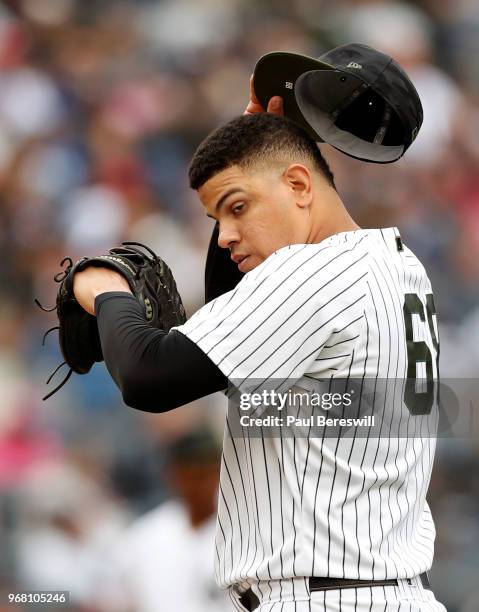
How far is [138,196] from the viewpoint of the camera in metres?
3.76

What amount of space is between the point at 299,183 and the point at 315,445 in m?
0.44

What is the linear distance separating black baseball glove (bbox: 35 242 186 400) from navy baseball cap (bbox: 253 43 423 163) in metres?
0.40

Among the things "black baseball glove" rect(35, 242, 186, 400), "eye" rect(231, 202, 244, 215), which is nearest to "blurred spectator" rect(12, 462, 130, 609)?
"black baseball glove" rect(35, 242, 186, 400)

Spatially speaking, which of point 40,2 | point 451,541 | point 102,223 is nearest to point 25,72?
Answer: point 40,2

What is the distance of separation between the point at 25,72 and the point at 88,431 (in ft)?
4.91

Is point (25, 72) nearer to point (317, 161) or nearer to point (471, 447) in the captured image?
point (471, 447)

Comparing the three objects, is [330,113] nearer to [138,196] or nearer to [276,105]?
[276,105]

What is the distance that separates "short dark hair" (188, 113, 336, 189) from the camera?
1534 millimetres

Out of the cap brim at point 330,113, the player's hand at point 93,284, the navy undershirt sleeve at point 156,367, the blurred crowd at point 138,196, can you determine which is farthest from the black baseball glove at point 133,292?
the blurred crowd at point 138,196

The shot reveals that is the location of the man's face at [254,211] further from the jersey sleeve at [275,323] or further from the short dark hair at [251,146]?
the jersey sleeve at [275,323]

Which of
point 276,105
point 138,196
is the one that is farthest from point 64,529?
point 276,105

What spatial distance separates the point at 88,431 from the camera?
3.40m

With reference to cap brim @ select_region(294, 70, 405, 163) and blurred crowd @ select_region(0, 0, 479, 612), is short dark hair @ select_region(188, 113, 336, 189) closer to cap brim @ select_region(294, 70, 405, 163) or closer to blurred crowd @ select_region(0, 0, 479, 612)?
cap brim @ select_region(294, 70, 405, 163)

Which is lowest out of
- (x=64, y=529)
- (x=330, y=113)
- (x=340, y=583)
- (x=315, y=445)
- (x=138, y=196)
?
(x=340, y=583)
